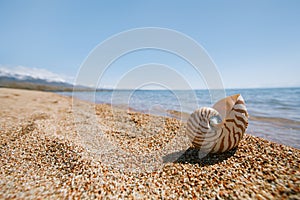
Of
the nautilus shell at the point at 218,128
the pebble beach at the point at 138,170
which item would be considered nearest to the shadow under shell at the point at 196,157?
the pebble beach at the point at 138,170

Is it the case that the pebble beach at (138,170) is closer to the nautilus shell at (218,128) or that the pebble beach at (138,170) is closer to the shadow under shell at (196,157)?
the shadow under shell at (196,157)

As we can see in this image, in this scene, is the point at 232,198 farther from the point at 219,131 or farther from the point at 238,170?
the point at 219,131

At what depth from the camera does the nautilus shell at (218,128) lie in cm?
305

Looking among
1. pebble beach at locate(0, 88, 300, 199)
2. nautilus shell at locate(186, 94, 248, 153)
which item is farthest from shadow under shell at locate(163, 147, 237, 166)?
nautilus shell at locate(186, 94, 248, 153)

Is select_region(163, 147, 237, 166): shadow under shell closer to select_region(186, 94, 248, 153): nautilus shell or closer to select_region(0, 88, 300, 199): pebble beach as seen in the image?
select_region(0, 88, 300, 199): pebble beach

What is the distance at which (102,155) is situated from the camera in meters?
3.39

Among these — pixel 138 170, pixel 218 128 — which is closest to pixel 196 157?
pixel 218 128

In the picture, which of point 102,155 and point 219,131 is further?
point 102,155

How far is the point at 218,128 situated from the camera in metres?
3.12

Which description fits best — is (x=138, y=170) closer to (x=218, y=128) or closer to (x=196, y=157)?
(x=196, y=157)

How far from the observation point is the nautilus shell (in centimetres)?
305

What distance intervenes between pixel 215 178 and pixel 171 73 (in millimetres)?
5812

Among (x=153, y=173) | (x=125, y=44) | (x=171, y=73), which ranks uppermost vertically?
(x=125, y=44)

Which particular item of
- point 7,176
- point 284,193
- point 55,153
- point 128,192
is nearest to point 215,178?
point 284,193
